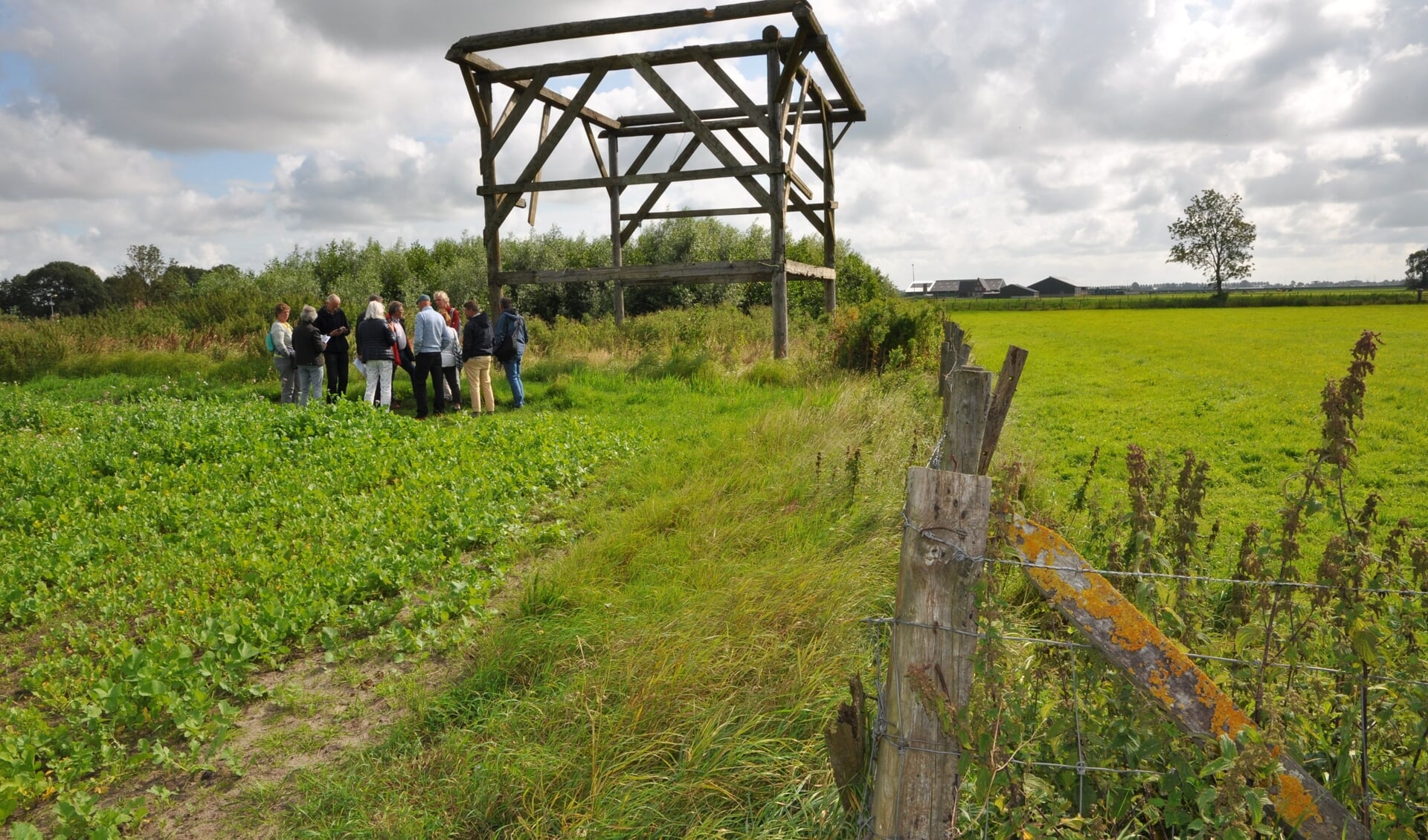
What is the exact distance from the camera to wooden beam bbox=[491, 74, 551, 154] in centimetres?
1385

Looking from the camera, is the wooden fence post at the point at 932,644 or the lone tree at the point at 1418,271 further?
the lone tree at the point at 1418,271

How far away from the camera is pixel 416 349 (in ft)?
40.7

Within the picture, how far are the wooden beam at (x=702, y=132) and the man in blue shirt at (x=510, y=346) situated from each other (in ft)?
12.8

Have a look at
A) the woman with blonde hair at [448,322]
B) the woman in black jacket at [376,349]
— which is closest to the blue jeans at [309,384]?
the woman in black jacket at [376,349]

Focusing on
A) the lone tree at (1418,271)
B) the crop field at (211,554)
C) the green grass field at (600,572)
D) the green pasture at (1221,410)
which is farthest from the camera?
the lone tree at (1418,271)

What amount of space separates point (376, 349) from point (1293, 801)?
12.0 m

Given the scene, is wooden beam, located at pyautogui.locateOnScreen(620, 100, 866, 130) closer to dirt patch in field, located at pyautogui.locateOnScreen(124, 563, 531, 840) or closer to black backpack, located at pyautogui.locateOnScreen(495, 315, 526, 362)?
black backpack, located at pyautogui.locateOnScreen(495, 315, 526, 362)

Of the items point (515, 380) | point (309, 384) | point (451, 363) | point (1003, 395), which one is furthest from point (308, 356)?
point (1003, 395)

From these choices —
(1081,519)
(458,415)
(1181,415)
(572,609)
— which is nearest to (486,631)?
(572,609)

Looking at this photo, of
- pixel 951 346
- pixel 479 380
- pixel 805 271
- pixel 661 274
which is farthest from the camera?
pixel 805 271

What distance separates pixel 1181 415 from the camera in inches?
519

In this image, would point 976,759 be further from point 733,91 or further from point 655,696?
point 733,91

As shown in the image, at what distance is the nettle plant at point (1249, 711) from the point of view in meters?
2.35

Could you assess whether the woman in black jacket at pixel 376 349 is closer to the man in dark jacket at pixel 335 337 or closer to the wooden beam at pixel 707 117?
the man in dark jacket at pixel 335 337
